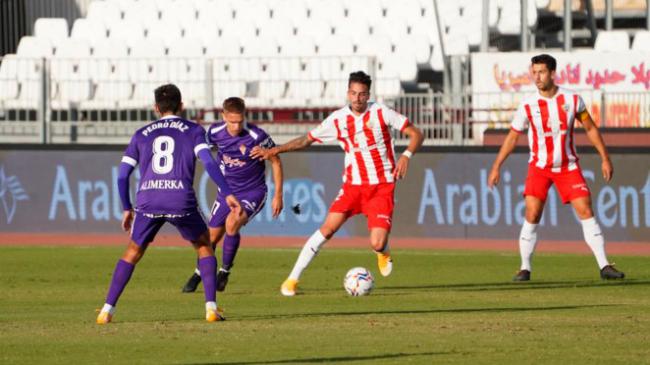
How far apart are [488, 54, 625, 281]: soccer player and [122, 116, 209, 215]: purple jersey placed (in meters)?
4.56

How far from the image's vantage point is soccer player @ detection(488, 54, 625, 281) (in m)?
15.2

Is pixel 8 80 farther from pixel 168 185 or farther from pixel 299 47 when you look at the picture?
pixel 168 185

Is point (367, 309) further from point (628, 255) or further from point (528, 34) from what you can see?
point (528, 34)

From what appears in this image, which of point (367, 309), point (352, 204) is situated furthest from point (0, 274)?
point (367, 309)

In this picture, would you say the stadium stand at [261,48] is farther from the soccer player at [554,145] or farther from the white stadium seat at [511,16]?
the soccer player at [554,145]

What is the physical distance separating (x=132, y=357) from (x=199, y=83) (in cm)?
1648

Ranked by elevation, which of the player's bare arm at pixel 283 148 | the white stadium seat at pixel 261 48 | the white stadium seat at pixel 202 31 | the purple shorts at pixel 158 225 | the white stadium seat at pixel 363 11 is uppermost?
the white stadium seat at pixel 363 11

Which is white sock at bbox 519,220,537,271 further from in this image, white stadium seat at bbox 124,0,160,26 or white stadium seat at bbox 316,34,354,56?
white stadium seat at bbox 124,0,160,26

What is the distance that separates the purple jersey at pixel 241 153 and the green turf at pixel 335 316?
112 cm

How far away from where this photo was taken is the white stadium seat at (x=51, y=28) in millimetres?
29922

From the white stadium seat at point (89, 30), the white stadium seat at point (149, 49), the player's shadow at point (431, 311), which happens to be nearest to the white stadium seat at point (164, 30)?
the white stadium seat at point (149, 49)

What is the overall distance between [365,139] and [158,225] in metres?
3.46

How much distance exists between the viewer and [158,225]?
11539 mm

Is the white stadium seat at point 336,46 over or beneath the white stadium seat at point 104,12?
beneath
